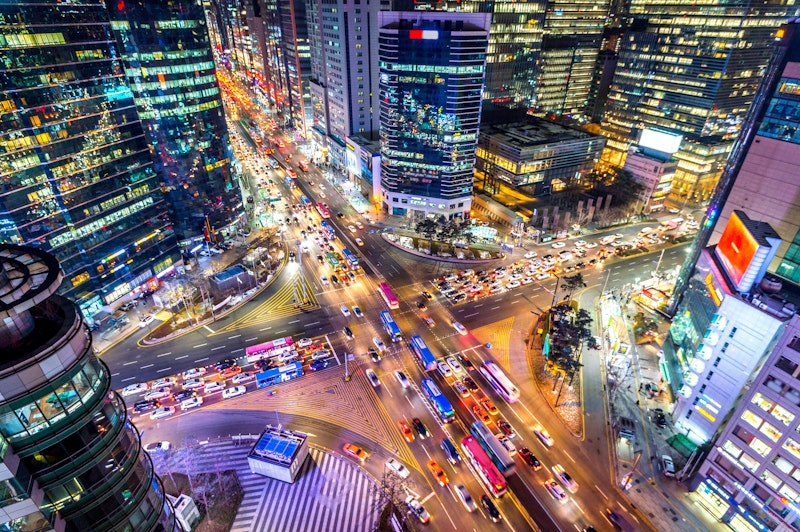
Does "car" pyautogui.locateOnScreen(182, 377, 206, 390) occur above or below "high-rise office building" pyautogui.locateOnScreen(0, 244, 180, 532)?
below

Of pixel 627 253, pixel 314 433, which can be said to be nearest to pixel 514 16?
pixel 627 253

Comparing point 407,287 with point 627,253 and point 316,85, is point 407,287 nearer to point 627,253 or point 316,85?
point 627,253

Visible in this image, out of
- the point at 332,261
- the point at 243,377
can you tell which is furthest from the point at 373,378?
the point at 332,261

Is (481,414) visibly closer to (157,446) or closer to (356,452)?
(356,452)

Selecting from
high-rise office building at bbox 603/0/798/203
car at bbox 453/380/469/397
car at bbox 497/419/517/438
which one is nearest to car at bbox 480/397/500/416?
car at bbox 497/419/517/438

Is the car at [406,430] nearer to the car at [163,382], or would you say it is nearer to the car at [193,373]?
the car at [193,373]

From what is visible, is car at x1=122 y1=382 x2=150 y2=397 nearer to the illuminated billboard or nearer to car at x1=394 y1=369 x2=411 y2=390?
car at x1=394 y1=369 x2=411 y2=390
